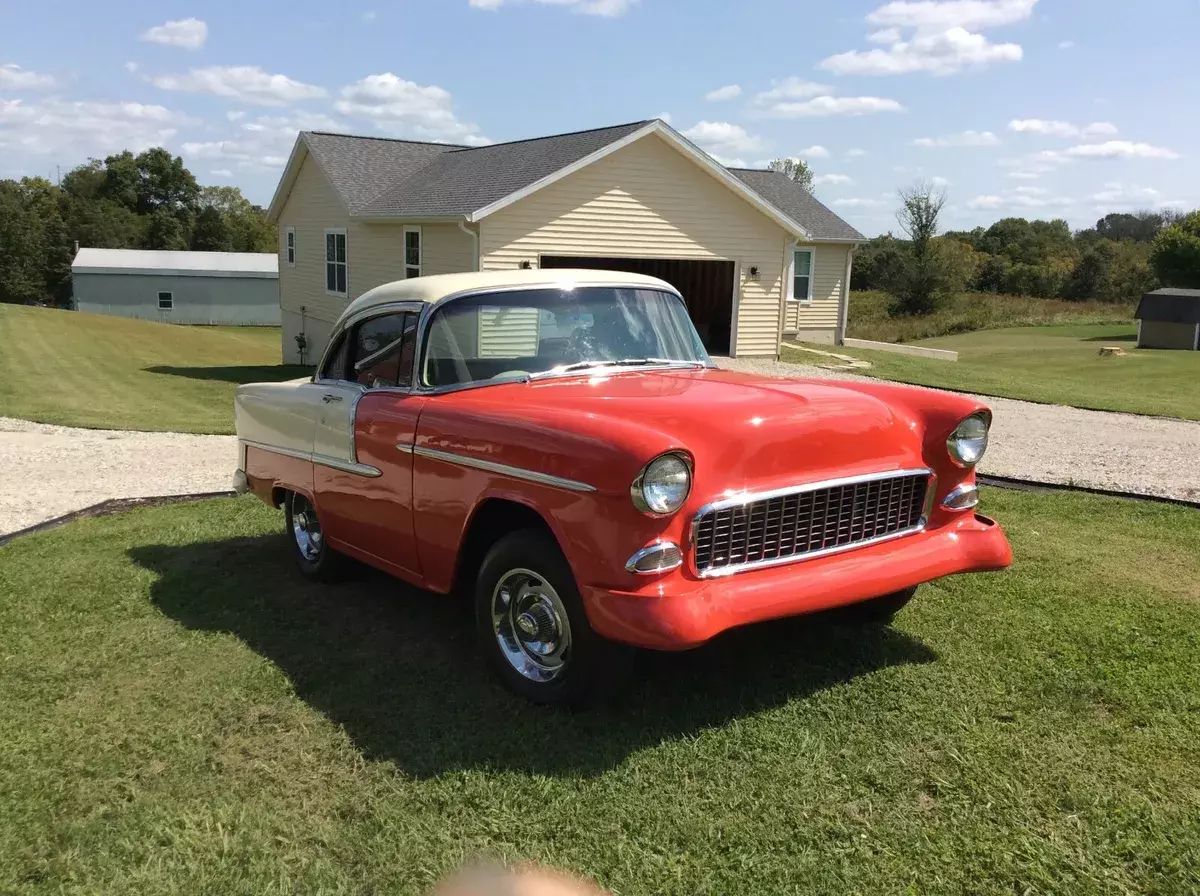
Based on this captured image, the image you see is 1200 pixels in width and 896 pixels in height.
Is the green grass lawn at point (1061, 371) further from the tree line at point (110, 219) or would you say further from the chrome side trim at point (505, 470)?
the tree line at point (110, 219)

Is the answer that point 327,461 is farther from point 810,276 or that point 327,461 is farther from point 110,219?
point 110,219

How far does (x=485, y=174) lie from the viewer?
19.9 metres

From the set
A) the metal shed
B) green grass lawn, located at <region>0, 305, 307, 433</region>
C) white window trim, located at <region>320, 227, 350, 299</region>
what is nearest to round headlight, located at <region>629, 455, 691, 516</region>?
green grass lawn, located at <region>0, 305, 307, 433</region>

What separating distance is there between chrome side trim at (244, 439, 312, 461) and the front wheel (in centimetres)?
187

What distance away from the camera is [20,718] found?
13.3 ft

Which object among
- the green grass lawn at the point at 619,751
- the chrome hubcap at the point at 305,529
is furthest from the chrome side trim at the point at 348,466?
the green grass lawn at the point at 619,751

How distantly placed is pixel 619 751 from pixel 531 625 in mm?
643

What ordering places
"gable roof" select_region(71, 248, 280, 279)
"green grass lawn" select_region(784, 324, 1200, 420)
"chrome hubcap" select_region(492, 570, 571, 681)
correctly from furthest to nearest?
1. "gable roof" select_region(71, 248, 280, 279)
2. "green grass lawn" select_region(784, 324, 1200, 420)
3. "chrome hubcap" select_region(492, 570, 571, 681)

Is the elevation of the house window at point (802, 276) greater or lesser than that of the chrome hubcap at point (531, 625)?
greater

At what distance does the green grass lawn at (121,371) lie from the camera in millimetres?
15828

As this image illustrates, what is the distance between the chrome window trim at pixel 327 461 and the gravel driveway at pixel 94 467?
2.92 meters

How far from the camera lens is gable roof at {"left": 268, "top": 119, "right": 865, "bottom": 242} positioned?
1800cm

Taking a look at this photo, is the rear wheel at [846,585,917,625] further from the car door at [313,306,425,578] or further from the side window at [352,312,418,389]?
the side window at [352,312,418,389]

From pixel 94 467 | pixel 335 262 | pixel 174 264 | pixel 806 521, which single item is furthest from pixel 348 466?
pixel 174 264
